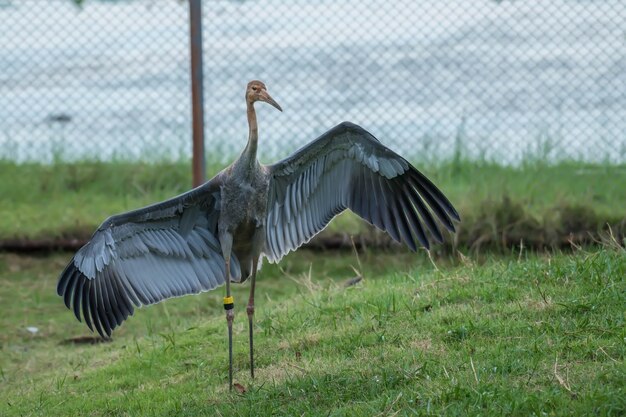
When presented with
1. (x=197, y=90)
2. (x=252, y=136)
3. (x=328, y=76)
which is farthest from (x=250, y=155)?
(x=328, y=76)

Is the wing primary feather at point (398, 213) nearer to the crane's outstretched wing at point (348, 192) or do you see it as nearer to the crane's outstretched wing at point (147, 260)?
the crane's outstretched wing at point (348, 192)

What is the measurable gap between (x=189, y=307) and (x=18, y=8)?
3629 mm

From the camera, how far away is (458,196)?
953 centimetres

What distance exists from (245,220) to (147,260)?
646 millimetres

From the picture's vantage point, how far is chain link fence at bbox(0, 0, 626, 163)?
1012cm

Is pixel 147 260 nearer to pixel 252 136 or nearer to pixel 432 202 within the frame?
pixel 252 136

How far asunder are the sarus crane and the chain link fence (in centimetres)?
368

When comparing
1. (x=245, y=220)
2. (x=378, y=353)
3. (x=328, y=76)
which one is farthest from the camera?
(x=328, y=76)

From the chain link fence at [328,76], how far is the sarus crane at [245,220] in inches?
145

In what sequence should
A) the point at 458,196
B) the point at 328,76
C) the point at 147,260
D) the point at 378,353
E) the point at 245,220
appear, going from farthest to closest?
the point at 328,76, the point at 458,196, the point at 147,260, the point at 245,220, the point at 378,353

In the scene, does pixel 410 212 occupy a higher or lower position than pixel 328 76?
lower

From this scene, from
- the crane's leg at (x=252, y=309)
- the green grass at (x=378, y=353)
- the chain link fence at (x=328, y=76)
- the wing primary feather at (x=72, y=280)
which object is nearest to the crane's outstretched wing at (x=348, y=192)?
the crane's leg at (x=252, y=309)

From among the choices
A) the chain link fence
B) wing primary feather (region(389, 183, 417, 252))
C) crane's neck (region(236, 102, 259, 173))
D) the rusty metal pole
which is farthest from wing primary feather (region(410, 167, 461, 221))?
the chain link fence

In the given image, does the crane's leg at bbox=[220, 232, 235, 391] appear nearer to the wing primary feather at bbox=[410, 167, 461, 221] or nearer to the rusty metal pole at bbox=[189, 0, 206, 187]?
the wing primary feather at bbox=[410, 167, 461, 221]
